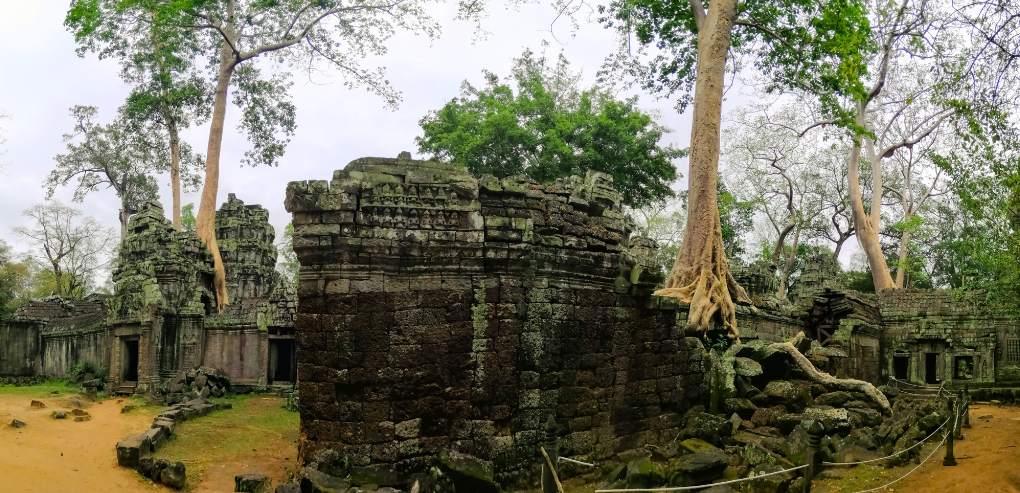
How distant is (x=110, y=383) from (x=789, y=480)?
1801 cm

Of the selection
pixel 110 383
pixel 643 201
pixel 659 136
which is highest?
pixel 659 136

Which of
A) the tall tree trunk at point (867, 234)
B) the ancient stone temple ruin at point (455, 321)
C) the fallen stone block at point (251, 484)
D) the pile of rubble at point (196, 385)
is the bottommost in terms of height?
the pile of rubble at point (196, 385)

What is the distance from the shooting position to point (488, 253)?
7.28 meters

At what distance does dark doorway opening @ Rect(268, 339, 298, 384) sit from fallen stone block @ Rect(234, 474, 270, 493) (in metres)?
12.9

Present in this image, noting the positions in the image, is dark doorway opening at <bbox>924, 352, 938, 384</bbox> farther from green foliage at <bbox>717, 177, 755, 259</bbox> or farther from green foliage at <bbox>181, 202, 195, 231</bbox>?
green foliage at <bbox>181, 202, 195, 231</bbox>

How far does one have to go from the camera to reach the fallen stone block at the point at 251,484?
25.2 ft

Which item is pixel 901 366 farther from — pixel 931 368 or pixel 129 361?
pixel 129 361

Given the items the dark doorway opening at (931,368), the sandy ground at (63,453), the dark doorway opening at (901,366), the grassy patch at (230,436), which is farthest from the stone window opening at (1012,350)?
the sandy ground at (63,453)

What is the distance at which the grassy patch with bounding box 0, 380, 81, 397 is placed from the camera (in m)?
18.8

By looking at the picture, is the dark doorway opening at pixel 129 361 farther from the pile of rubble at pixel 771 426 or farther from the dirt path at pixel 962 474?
the dirt path at pixel 962 474

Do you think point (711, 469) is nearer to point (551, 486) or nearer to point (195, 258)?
point (551, 486)

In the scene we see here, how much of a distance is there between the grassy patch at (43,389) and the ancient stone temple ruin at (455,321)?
15.3m

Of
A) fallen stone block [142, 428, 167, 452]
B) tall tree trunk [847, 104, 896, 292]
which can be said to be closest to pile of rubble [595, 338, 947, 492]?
fallen stone block [142, 428, 167, 452]

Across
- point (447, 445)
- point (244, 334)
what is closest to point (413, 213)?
point (447, 445)
